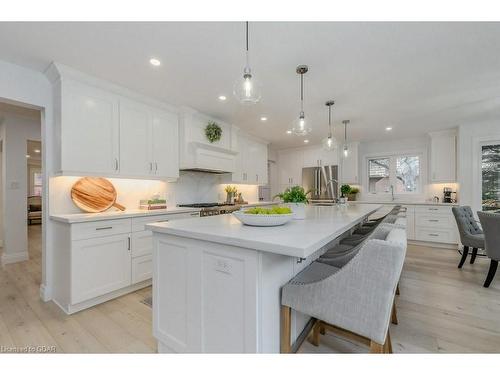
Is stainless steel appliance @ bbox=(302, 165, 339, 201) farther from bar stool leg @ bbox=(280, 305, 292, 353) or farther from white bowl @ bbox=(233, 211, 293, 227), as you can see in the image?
bar stool leg @ bbox=(280, 305, 292, 353)

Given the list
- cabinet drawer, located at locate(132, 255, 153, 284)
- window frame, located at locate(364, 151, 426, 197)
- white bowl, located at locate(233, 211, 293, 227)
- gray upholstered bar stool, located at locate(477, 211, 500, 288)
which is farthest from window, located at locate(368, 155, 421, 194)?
cabinet drawer, located at locate(132, 255, 153, 284)

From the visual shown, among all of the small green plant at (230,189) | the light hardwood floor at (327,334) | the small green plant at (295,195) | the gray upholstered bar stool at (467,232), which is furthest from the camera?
the small green plant at (230,189)

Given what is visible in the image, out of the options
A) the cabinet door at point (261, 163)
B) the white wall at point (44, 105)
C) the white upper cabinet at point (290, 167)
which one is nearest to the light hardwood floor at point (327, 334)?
the white wall at point (44, 105)

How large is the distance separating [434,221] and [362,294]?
15.2 feet

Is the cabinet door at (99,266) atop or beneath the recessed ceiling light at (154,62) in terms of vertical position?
beneath

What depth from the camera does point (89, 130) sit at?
7.95 ft

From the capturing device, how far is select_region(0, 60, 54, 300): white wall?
220cm

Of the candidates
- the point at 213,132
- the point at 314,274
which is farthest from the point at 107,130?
the point at 314,274

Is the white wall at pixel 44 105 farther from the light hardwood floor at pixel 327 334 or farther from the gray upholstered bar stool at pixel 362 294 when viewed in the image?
the gray upholstered bar stool at pixel 362 294

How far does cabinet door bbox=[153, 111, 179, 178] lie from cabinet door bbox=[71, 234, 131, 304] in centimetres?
111

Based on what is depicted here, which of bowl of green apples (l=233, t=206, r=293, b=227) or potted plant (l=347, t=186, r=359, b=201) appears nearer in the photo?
bowl of green apples (l=233, t=206, r=293, b=227)

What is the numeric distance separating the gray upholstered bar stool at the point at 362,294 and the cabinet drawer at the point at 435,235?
14.3ft

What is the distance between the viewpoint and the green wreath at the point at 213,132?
370 centimetres

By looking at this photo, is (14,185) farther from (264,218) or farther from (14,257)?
(264,218)
